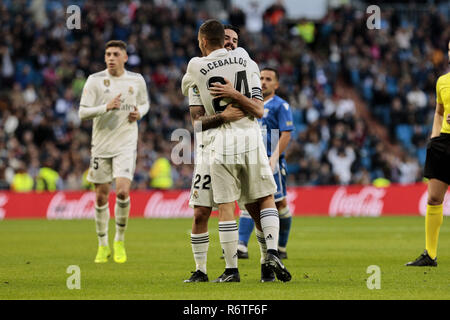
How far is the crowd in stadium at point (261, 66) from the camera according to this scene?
2652 centimetres

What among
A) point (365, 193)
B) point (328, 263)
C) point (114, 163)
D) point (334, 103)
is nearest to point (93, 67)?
point (334, 103)

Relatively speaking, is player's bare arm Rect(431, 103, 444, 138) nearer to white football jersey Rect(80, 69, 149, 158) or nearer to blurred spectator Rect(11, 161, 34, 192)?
white football jersey Rect(80, 69, 149, 158)

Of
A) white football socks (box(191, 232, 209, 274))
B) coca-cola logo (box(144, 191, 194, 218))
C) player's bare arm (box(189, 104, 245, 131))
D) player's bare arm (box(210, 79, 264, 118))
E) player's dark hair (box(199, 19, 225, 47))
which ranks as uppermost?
player's dark hair (box(199, 19, 225, 47))

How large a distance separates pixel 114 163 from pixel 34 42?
63.5 feet

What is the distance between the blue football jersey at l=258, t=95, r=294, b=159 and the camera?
11961 millimetres

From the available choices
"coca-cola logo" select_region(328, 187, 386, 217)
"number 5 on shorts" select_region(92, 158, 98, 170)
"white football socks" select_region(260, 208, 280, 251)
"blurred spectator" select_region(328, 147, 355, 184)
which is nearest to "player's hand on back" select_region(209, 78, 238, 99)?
"white football socks" select_region(260, 208, 280, 251)

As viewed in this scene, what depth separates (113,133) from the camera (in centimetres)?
1180

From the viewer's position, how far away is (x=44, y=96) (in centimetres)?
2789

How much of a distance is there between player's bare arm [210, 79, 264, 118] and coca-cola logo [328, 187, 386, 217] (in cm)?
1698

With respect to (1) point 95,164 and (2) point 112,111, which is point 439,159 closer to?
(2) point 112,111

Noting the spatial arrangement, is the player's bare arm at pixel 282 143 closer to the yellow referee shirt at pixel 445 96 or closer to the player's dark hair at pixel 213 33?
the yellow referee shirt at pixel 445 96

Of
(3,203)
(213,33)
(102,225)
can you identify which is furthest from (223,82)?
(3,203)

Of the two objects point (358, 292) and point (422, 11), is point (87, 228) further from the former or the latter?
point (422, 11)

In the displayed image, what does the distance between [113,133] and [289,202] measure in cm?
1343
